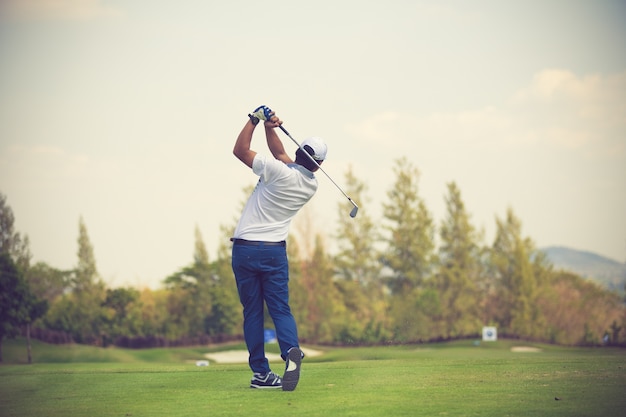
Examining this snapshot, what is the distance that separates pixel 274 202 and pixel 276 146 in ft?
2.27

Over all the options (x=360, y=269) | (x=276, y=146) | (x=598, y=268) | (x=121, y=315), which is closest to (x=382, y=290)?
(x=360, y=269)

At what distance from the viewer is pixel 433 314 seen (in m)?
53.1

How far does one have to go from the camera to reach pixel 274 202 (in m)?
8.73

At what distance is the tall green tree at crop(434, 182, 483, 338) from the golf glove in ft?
154

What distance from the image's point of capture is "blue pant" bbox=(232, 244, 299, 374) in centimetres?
868

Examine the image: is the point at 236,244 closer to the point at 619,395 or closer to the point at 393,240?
the point at 619,395

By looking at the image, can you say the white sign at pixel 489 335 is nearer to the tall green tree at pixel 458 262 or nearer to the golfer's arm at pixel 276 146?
the tall green tree at pixel 458 262

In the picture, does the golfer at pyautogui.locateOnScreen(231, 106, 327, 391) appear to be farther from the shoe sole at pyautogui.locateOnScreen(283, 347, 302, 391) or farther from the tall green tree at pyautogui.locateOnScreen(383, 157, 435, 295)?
the tall green tree at pyautogui.locateOnScreen(383, 157, 435, 295)

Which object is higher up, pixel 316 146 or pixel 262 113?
pixel 262 113

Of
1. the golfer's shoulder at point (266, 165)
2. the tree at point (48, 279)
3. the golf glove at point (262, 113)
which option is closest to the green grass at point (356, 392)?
the golfer's shoulder at point (266, 165)

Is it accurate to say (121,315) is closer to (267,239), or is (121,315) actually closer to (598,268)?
(267,239)

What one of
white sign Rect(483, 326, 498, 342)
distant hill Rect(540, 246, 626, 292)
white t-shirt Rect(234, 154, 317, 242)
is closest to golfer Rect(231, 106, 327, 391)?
A: white t-shirt Rect(234, 154, 317, 242)

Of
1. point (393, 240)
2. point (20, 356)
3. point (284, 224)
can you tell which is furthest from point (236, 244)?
point (393, 240)

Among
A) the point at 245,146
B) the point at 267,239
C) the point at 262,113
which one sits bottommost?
the point at 267,239
